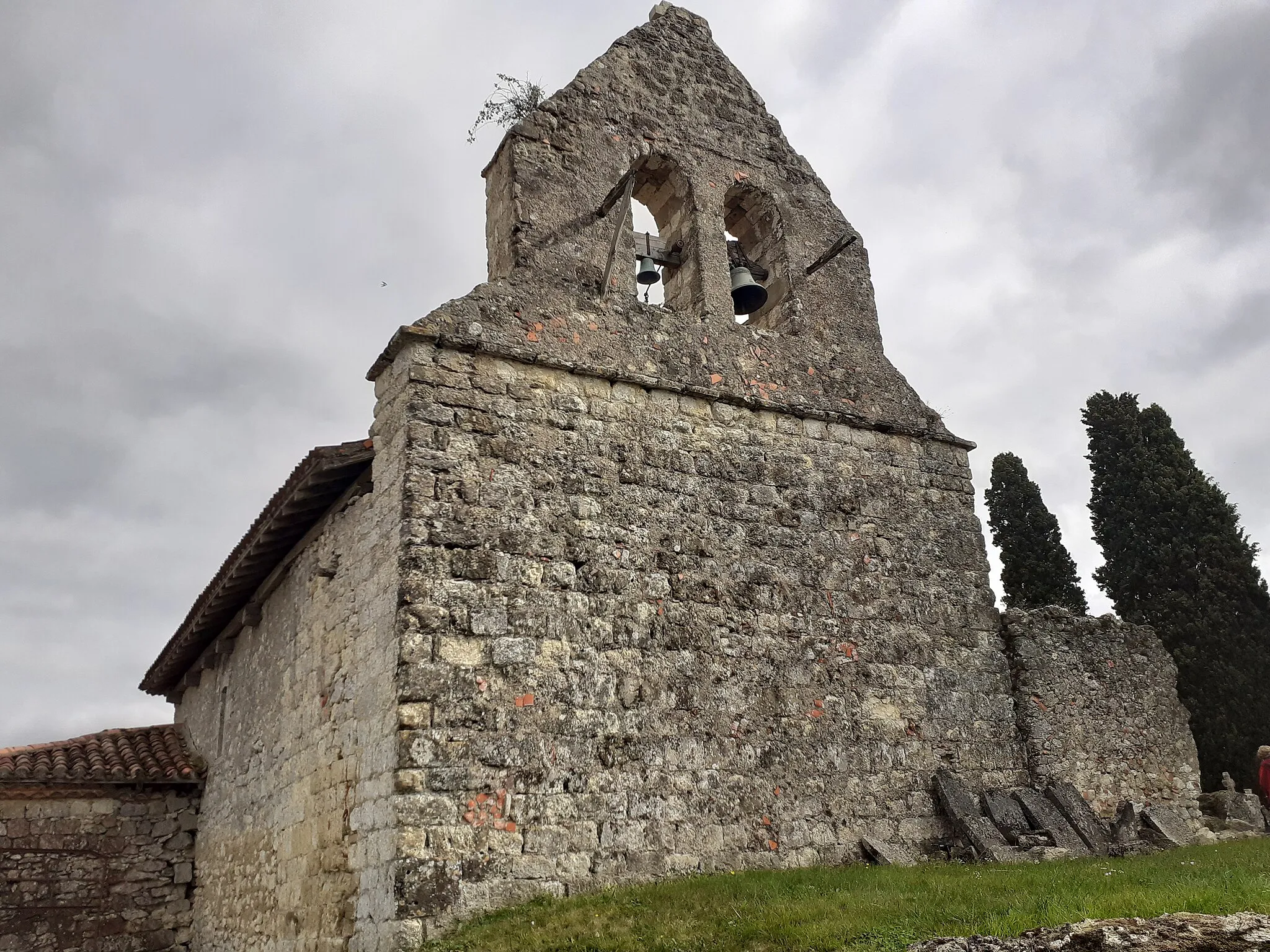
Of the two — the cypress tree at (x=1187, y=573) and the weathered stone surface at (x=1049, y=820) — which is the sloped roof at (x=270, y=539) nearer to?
the weathered stone surface at (x=1049, y=820)

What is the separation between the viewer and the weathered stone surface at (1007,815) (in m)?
7.53

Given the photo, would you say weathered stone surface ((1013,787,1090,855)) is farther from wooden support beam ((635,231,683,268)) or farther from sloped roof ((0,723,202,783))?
sloped roof ((0,723,202,783))

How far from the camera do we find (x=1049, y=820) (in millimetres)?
7699

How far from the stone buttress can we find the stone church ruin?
2cm

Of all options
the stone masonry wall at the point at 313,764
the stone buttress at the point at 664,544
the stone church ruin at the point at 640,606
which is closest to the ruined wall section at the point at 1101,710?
the stone church ruin at the point at 640,606

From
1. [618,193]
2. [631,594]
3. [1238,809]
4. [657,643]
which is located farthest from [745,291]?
[1238,809]

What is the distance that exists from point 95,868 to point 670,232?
8702 mm

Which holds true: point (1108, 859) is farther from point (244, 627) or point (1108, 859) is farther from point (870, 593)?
point (244, 627)

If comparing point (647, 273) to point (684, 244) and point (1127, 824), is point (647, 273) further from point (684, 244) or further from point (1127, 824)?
point (1127, 824)

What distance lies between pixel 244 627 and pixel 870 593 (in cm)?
659

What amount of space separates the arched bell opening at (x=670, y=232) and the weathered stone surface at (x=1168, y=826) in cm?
573

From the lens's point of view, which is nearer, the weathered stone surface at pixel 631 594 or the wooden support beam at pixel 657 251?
the weathered stone surface at pixel 631 594

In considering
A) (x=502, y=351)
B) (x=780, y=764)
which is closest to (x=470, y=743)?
(x=780, y=764)

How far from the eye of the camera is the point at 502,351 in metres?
7.22
